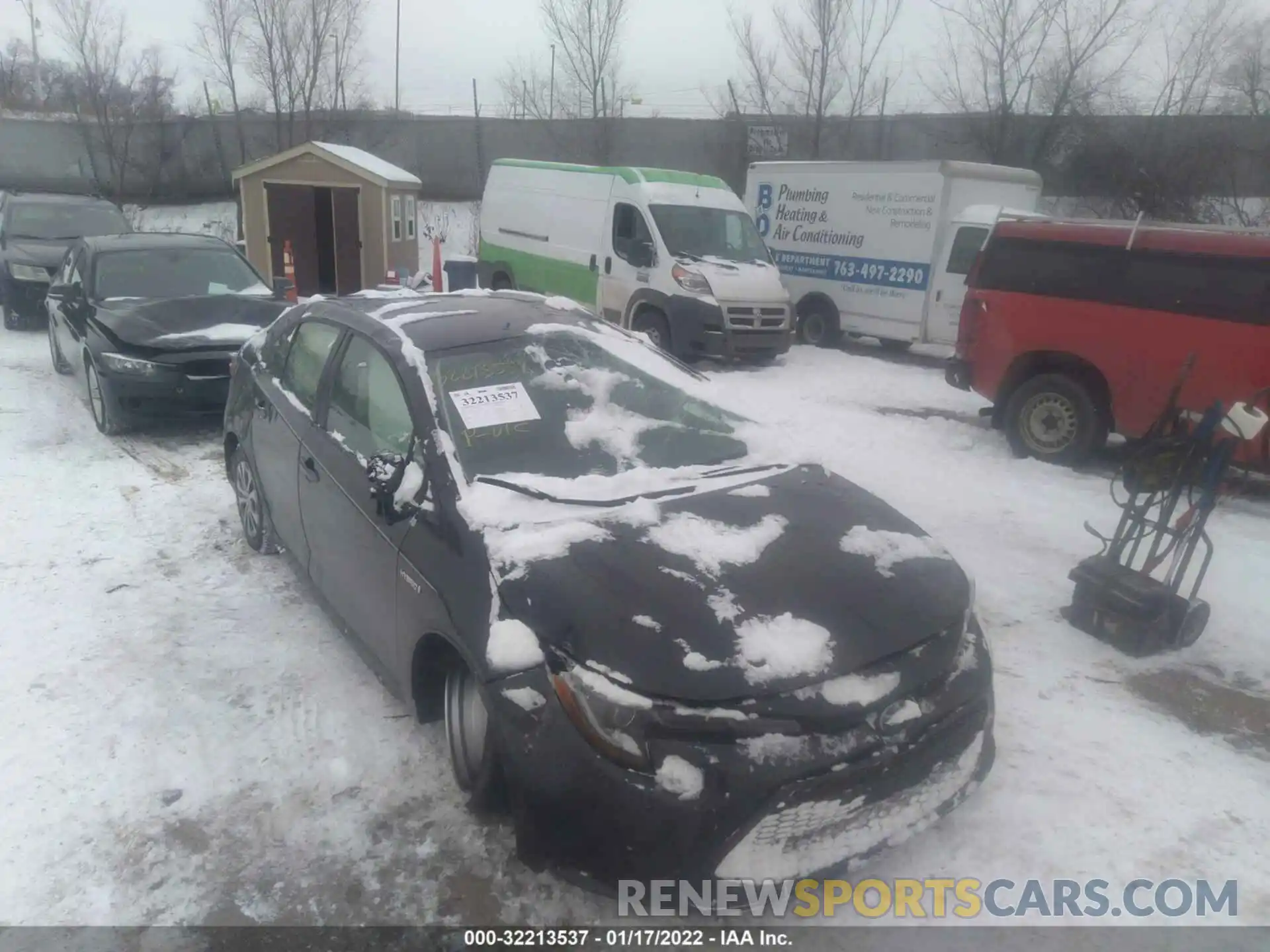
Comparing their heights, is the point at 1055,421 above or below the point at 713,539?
below

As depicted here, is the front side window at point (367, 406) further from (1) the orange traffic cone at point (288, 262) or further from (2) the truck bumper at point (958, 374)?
(1) the orange traffic cone at point (288, 262)

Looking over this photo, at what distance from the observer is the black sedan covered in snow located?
6965 mm

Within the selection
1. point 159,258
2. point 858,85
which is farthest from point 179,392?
point 858,85

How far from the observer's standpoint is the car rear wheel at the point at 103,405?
7066mm

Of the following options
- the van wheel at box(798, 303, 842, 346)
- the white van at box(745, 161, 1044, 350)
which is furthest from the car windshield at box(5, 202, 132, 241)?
the van wheel at box(798, 303, 842, 346)

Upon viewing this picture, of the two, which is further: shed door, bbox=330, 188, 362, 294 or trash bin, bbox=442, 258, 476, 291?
shed door, bbox=330, 188, 362, 294

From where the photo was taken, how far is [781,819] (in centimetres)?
241

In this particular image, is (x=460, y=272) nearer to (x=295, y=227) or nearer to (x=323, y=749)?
(x=295, y=227)

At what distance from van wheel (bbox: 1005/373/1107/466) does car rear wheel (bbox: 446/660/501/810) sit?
257 inches

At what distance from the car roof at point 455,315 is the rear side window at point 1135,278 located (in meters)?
5.14

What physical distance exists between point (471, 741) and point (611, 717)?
31.7 inches

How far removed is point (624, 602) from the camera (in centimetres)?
266

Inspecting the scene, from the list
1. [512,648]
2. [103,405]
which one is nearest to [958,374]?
[512,648]

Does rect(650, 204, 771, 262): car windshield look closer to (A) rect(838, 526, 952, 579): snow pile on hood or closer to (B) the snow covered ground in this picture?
(B) the snow covered ground
